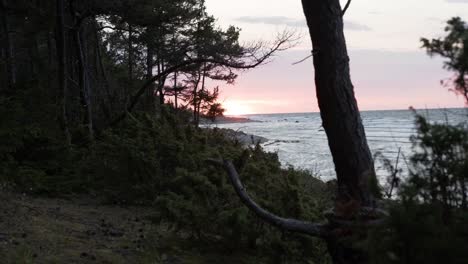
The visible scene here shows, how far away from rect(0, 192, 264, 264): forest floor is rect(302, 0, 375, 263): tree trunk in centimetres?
149

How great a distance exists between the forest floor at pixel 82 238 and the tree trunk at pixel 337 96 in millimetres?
1495

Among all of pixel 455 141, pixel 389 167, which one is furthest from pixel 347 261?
pixel 455 141

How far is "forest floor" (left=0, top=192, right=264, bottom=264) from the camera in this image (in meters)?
4.97

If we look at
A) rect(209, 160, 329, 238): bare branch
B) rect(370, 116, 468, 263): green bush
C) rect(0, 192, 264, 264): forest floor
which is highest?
rect(370, 116, 468, 263): green bush

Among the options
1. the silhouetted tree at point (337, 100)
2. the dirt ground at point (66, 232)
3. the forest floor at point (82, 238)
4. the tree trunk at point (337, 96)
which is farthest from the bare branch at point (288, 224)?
the dirt ground at point (66, 232)

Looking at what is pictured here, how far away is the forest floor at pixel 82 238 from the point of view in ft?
16.3

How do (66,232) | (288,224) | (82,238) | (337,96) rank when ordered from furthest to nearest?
(66,232) < (82,238) < (337,96) < (288,224)

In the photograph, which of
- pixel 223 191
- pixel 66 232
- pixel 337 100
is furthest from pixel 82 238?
pixel 337 100

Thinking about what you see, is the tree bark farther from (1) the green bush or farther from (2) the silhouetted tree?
(1) the green bush

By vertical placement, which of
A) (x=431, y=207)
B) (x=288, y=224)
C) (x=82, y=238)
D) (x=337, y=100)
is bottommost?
(x=82, y=238)

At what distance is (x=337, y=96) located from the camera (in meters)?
5.01

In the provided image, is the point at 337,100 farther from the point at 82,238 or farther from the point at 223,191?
the point at 82,238

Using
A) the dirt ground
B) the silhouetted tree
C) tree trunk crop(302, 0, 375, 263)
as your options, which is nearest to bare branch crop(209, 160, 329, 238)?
the silhouetted tree

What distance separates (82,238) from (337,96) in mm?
3133
